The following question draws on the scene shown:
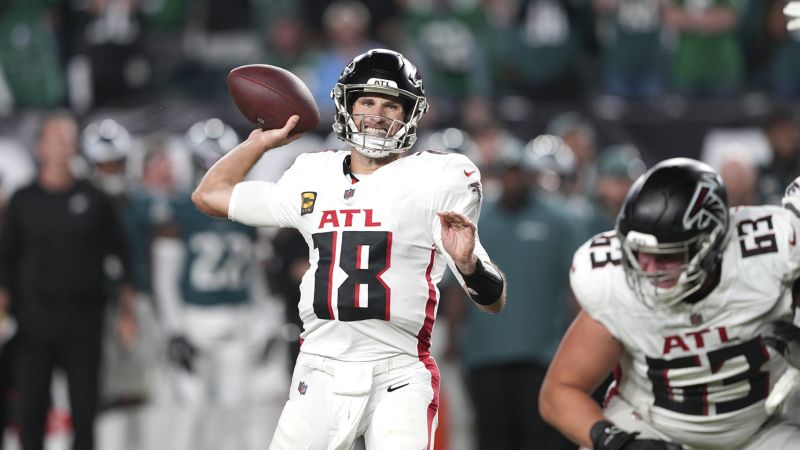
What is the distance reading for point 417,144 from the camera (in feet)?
28.9

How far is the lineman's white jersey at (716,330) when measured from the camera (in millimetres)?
4398

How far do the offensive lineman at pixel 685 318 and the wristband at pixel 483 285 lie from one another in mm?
339

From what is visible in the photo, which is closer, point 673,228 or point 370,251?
point 673,228

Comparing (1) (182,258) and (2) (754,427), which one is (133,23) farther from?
(2) (754,427)

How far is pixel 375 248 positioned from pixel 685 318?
92 cm

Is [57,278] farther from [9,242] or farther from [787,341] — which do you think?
[787,341]

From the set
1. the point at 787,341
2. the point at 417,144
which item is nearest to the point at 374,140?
the point at 787,341

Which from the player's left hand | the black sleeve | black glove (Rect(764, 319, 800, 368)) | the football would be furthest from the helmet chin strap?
the black sleeve

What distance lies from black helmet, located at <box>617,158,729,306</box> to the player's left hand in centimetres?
46

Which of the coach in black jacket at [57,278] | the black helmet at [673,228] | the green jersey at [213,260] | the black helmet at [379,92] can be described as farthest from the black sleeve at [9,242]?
the black helmet at [673,228]

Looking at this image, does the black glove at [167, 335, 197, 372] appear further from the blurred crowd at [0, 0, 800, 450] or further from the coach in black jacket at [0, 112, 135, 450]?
the coach in black jacket at [0, 112, 135, 450]

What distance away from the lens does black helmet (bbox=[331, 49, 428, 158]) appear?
176 inches

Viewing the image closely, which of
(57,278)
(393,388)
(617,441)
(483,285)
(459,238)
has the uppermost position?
(459,238)

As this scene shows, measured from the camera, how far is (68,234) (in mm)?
7336
